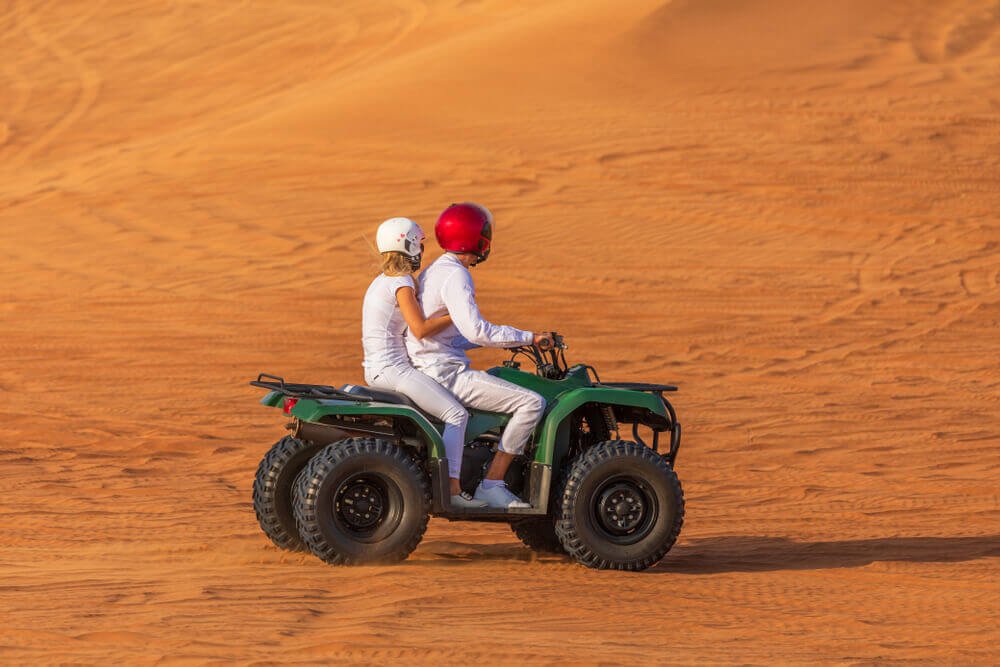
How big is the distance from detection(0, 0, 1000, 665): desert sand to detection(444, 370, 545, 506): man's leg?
66cm

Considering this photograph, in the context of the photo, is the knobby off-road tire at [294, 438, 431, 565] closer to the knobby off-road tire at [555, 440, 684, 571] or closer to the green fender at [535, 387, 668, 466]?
the green fender at [535, 387, 668, 466]

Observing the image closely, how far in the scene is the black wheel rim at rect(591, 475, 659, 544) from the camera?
838 cm

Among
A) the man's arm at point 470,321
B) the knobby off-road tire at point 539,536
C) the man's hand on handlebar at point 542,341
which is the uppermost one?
the man's arm at point 470,321

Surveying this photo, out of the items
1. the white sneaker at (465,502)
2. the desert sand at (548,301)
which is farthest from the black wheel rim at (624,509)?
the white sneaker at (465,502)

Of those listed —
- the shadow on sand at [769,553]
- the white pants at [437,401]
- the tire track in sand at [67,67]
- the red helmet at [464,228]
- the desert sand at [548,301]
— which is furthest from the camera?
the tire track in sand at [67,67]

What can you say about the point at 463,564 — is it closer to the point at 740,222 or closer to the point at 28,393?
the point at 28,393

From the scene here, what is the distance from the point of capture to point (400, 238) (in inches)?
319

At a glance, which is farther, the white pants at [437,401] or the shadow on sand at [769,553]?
the shadow on sand at [769,553]

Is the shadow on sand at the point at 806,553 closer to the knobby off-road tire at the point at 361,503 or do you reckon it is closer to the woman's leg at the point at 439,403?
the woman's leg at the point at 439,403

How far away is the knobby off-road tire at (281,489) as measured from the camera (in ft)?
27.3

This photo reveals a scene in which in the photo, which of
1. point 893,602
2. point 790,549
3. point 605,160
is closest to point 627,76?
point 605,160

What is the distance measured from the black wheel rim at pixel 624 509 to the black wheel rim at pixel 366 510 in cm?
103

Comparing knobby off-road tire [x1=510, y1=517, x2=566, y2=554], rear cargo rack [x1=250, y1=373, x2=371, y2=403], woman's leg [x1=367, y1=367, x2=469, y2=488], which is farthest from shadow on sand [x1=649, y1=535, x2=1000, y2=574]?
rear cargo rack [x1=250, y1=373, x2=371, y2=403]

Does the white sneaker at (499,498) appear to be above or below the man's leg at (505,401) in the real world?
below
